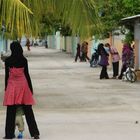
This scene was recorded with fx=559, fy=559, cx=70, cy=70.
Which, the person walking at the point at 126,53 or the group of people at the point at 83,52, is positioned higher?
the person walking at the point at 126,53

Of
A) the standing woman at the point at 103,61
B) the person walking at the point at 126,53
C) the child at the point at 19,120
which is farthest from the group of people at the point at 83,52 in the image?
the child at the point at 19,120

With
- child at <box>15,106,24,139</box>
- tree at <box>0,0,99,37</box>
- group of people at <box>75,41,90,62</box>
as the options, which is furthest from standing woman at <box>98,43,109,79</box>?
child at <box>15,106,24,139</box>

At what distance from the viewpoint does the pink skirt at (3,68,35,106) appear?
9.81m

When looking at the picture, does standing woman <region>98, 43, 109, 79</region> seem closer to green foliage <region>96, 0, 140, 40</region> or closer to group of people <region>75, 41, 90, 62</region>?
green foliage <region>96, 0, 140, 40</region>

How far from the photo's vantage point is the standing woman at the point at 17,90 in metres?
9.85

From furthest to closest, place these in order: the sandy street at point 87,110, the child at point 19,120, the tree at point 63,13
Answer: the sandy street at point 87,110
the tree at point 63,13
the child at point 19,120

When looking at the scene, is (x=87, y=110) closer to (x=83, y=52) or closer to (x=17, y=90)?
(x=17, y=90)

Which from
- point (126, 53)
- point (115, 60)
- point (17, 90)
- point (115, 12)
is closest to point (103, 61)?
point (115, 60)

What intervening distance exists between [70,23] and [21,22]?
5.57 ft

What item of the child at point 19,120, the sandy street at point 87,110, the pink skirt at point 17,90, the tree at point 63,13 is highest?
the tree at point 63,13

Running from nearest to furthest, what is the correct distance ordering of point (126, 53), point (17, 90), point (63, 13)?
point (17, 90) → point (63, 13) → point (126, 53)

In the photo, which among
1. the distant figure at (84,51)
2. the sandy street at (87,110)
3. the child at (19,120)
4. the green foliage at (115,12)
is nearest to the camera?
the child at (19,120)

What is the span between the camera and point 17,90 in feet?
32.3

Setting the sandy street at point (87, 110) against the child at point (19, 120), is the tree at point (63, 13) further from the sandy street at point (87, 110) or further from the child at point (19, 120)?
the sandy street at point (87, 110)
